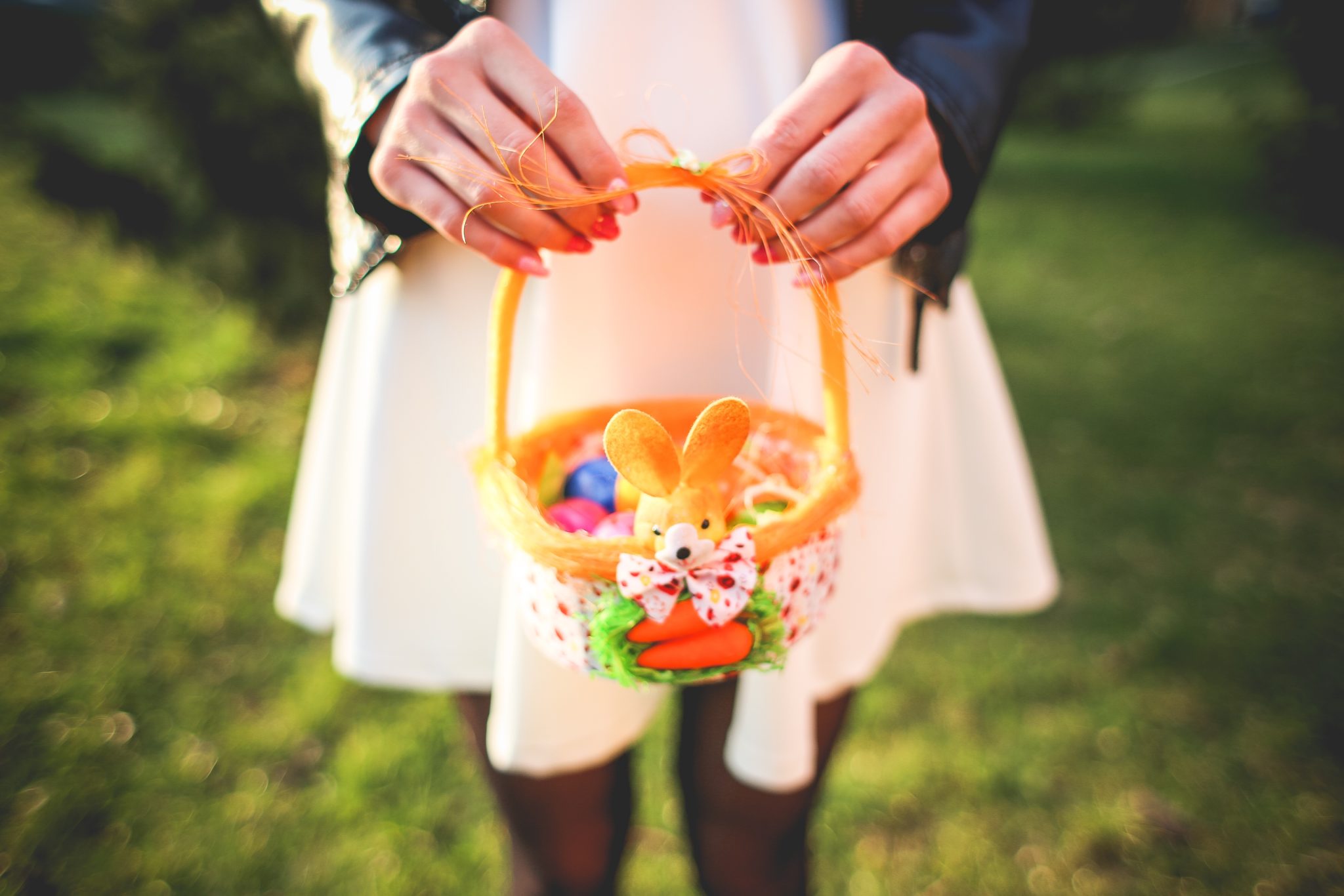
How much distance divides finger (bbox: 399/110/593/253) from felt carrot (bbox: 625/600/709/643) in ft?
1.01

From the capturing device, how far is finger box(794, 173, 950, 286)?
0.65 m

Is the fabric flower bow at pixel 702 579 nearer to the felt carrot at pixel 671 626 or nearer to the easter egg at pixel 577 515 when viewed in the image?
the felt carrot at pixel 671 626

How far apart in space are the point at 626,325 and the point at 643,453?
27cm

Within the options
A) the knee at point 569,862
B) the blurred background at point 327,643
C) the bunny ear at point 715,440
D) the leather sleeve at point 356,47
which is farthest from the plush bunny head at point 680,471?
the blurred background at point 327,643

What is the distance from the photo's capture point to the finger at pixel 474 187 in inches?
24.3

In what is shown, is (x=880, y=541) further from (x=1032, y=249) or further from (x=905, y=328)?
(x=1032, y=249)

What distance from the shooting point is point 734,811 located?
979mm

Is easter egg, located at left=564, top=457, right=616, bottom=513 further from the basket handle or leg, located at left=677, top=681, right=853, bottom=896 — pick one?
leg, located at left=677, top=681, right=853, bottom=896

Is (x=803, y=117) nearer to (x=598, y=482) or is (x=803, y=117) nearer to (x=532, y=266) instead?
(x=532, y=266)

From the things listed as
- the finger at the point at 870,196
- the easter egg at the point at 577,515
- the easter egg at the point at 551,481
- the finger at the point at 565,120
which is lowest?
the easter egg at the point at 577,515

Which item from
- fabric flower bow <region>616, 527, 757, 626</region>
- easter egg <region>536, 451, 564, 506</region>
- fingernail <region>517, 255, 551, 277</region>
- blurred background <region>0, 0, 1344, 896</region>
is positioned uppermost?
fingernail <region>517, 255, 551, 277</region>

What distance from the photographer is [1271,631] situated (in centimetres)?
198

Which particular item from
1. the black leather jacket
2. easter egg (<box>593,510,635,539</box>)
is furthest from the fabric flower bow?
the black leather jacket

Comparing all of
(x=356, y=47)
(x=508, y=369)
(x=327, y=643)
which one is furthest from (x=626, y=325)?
(x=327, y=643)
